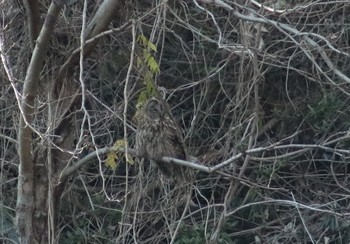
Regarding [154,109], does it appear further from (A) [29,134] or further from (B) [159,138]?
(A) [29,134]

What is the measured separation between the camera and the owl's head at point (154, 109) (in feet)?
17.9

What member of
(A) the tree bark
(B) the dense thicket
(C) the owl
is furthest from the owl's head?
(A) the tree bark

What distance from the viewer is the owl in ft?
17.8

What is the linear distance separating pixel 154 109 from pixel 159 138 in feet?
0.55

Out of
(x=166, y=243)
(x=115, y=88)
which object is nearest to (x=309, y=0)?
(x=115, y=88)

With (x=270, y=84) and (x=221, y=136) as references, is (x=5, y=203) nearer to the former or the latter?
(x=221, y=136)

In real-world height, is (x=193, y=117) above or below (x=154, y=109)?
below

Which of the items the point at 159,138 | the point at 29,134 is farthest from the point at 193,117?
the point at 29,134

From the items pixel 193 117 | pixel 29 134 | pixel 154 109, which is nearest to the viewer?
pixel 29 134

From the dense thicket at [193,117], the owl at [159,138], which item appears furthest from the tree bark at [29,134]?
the owl at [159,138]

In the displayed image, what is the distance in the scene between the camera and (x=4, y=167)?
6.39 metres

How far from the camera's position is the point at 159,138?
5508 mm

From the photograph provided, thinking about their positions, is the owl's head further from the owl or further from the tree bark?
the tree bark

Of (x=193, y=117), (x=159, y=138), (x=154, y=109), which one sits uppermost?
(x=154, y=109)
